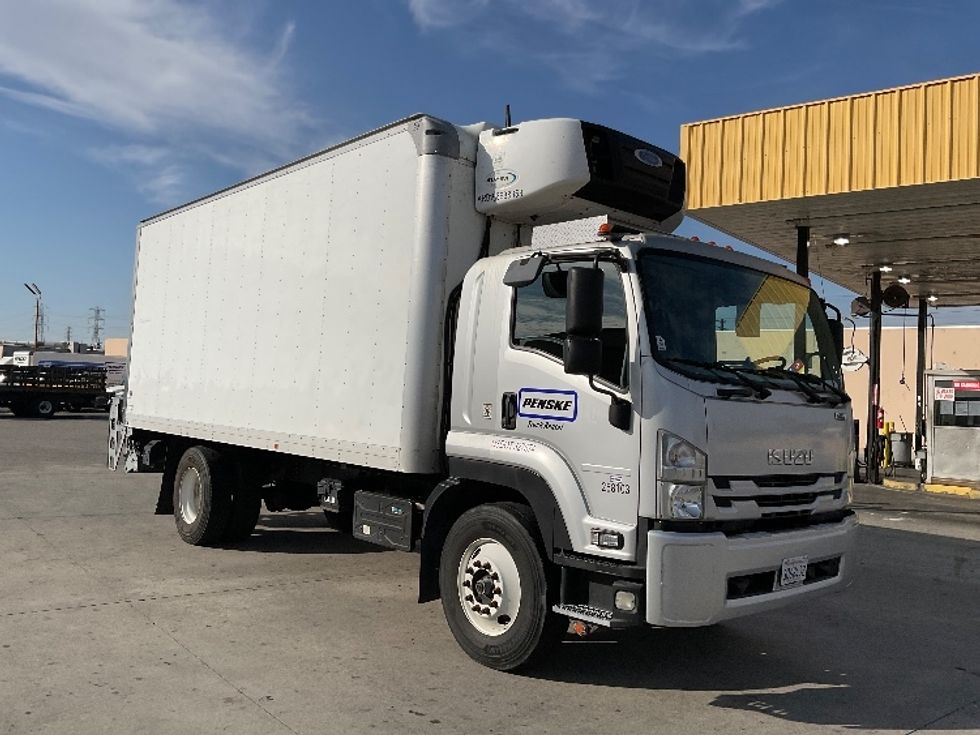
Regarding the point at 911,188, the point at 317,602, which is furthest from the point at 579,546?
the point at 911,188

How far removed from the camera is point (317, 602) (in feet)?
21.0

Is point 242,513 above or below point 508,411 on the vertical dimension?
below

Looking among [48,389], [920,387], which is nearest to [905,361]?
[920,387]

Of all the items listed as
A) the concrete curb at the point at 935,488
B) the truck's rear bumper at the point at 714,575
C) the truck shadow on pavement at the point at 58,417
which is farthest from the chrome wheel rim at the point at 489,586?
the truck shadow on pavement at the point at 58,417

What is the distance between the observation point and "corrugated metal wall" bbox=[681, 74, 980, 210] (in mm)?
11734

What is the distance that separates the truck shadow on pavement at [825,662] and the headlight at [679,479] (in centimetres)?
126

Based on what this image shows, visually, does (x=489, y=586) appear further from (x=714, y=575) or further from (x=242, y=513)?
(x=242, y=513)

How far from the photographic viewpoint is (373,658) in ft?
16.9

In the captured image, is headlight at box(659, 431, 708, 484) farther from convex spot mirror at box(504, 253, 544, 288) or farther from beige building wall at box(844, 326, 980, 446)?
beige building wall at box(844, 326, 980, 446)

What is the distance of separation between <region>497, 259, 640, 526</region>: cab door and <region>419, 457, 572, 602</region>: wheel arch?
229 mm

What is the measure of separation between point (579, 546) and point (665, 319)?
1335 millimetres

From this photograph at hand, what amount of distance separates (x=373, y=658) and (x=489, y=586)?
89 centimetres

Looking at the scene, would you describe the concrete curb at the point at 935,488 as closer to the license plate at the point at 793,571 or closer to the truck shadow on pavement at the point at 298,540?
the truck shadow on pavement at the point at 298,540

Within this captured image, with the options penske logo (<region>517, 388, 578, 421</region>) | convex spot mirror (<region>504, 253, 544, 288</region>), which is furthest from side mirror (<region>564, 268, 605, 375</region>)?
convex spot mirror (<region>504, 253, 544, 288</region>)
